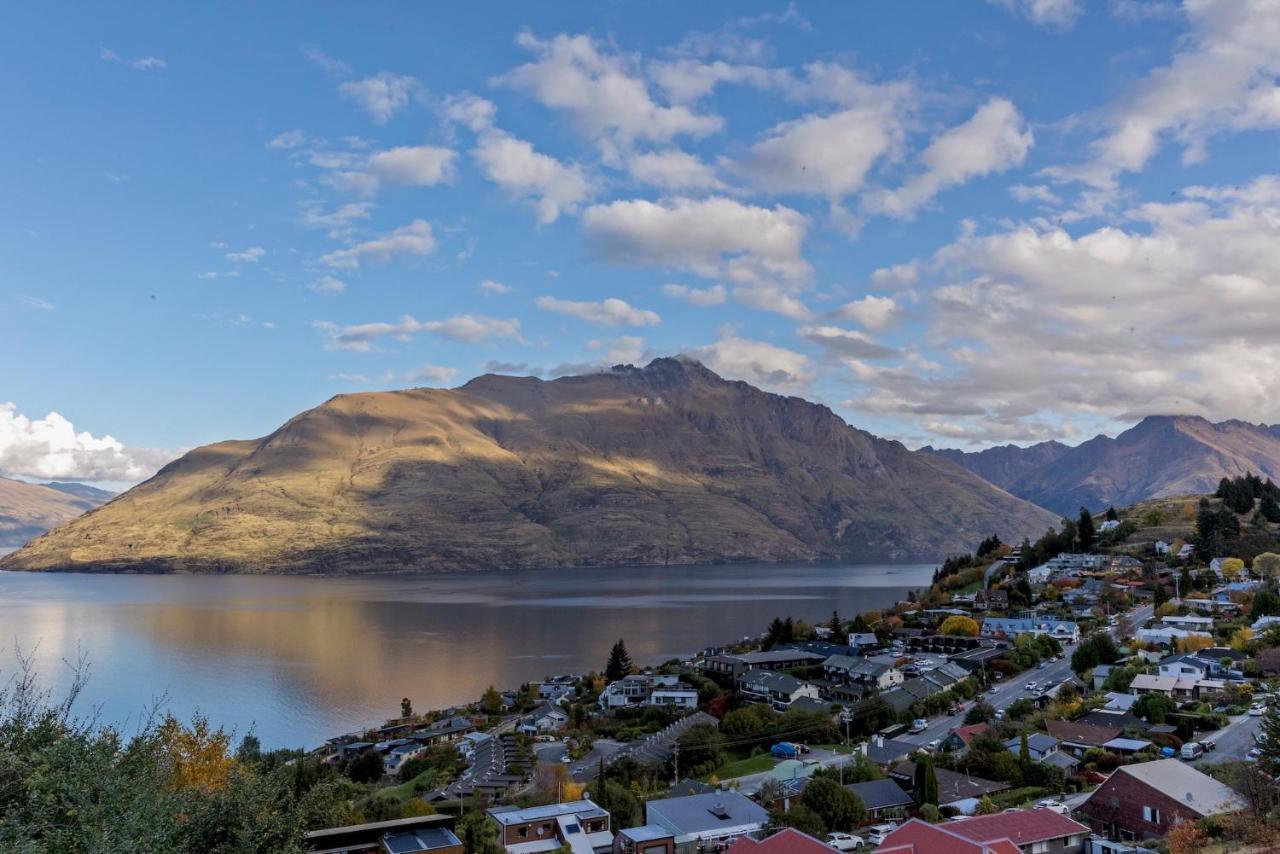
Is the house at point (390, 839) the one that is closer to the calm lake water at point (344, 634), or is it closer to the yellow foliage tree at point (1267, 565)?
the calm lake water at point (344, 634)

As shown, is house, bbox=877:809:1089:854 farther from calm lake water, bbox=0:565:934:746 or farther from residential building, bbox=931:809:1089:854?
calm lake water, bbox=0:565:934:746

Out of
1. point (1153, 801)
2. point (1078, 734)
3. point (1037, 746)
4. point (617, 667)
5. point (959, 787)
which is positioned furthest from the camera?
point (617, 667)

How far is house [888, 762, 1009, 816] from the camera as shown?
24094mm

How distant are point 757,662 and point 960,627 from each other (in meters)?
14.3

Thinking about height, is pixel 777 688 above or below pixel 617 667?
above

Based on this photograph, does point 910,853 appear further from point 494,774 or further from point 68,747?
point 494,774

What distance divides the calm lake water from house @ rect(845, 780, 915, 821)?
2262cm

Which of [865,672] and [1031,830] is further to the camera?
[865,672]

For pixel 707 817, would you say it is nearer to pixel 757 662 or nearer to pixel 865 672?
pixel 865 672

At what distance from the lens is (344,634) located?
82.2 meters

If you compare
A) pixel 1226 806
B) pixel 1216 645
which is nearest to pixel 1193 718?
pixel 1226 806

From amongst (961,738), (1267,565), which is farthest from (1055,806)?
(1267,565)

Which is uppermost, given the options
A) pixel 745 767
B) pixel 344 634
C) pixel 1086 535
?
pixel 1086 535

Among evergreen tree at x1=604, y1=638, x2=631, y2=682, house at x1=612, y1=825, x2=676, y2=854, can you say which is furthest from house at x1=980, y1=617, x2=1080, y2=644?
house at x1=612, y1=825, x2=676, y2=854
